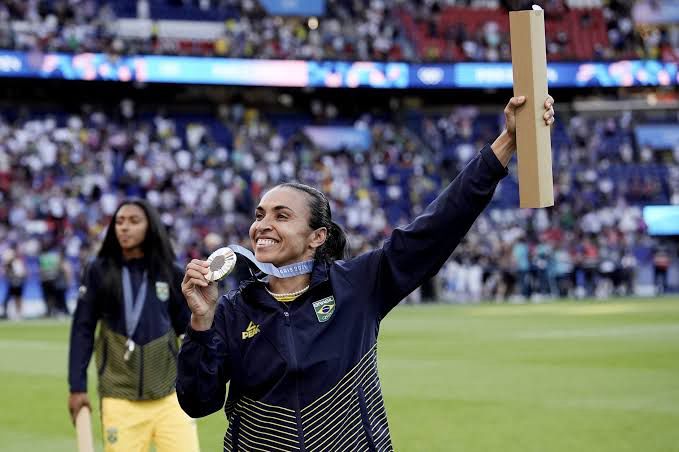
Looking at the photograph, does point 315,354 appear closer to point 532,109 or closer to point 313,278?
point 313,278

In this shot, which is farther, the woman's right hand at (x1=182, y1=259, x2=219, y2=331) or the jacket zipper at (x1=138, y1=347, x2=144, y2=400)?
the jacket zipper at (x1=138, y1=347, x2=144, y2=400)

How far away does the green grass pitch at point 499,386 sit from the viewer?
433 inches

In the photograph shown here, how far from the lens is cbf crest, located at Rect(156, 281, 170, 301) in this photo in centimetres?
753

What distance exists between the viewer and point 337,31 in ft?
157

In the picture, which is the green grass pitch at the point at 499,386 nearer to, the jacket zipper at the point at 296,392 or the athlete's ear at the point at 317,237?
the athlete's ear at the point at 317,237

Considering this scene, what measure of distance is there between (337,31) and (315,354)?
44243 millimetres

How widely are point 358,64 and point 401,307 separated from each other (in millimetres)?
13872

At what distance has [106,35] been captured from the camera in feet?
136

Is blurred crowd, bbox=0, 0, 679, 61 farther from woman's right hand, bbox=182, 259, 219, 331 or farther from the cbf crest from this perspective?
woman's right hand, bbox=182, 259, 219, 331

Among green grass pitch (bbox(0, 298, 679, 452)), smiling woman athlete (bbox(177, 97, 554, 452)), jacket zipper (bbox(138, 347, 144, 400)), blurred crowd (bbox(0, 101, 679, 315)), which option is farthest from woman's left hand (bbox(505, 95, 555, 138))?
blurred crowd (bbox(0, 101, 679, 315))

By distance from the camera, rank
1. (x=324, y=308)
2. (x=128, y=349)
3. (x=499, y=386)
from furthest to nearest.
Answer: (x=499, y=386) < (x=128, y=349) < (x=324, y=308)

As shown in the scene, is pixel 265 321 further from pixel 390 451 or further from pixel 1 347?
pixel 1 347

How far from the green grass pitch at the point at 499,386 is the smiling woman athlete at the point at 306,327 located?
6.12 metres

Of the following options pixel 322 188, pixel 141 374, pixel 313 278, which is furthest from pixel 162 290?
pixel 322 188
